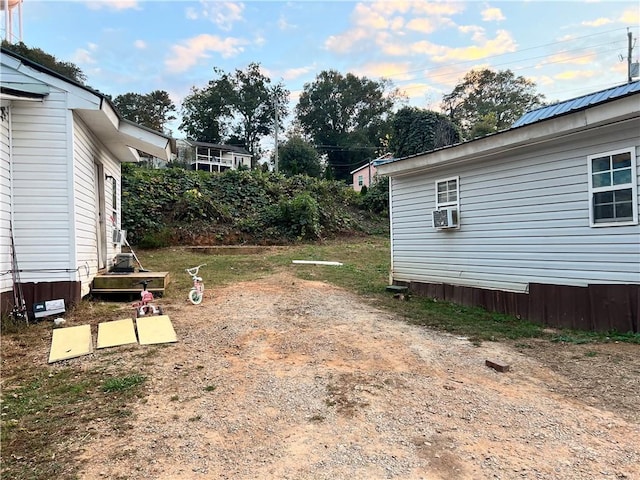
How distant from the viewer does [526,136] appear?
232 inches

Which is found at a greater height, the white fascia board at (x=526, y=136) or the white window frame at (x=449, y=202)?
the white fascia board at (x=526, y=136)

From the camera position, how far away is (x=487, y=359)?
4.19m

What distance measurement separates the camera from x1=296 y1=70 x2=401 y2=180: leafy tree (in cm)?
4628

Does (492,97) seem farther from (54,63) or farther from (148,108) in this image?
(54,63)

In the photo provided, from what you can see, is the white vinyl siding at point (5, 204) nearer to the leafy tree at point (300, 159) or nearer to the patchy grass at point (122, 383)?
the patchy grass at point (122, 383)

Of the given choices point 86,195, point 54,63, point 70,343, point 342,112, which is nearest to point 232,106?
point 342,112

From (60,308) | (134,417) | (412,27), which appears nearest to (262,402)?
(134,417)

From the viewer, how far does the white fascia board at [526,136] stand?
4824mm

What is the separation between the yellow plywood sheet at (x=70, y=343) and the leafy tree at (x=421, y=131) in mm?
19978

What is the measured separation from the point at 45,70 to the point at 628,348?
27.7 ft

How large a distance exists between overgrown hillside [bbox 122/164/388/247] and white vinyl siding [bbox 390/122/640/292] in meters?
9.67

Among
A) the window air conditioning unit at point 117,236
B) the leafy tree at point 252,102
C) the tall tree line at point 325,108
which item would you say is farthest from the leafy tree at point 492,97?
the window air conditioning unit at point 117,236

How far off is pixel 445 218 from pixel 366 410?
5.28 m

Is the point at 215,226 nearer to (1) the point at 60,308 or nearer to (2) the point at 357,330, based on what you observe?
(1) the point at 60,308
